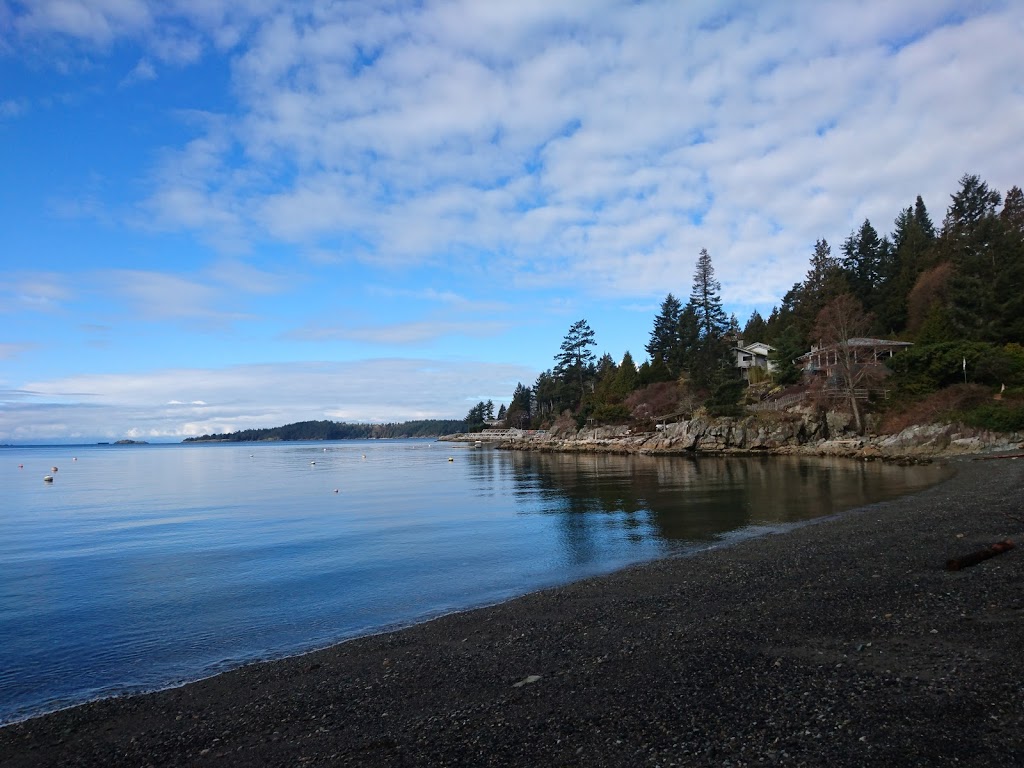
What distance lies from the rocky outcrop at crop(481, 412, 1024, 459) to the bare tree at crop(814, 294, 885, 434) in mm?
3072

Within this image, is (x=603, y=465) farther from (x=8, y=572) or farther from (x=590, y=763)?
(x=590, y=763)

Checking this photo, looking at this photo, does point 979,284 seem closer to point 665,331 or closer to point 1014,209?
point 1014,209

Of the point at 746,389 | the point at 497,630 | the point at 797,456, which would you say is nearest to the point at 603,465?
the point at 797,456

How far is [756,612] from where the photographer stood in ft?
32.5

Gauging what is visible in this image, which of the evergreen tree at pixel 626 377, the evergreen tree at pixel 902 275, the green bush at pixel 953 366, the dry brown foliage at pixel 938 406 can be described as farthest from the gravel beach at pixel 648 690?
the evergreen tree at pixel 626 377

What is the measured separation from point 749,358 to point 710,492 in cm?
5677

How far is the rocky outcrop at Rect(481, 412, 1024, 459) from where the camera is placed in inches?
1661

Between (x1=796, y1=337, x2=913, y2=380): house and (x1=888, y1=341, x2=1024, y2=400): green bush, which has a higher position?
(x1=796, y1=337, x2=913, y2=380): house

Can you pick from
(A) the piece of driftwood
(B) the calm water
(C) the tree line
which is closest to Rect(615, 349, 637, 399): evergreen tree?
(C) the tree line

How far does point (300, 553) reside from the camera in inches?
810

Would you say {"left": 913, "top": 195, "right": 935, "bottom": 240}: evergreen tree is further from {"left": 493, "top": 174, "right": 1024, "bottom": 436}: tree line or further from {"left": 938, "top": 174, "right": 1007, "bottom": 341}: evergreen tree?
{"left": 938, "top": 174, "right": 1007, "bottom": 341}: evergreen tree

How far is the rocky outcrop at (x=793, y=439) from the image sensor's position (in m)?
42.2

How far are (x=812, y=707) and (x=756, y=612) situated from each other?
3.96 m

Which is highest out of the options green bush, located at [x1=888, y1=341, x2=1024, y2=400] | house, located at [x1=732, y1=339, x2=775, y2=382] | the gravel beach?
house, located at [x1=732, y1=339, x2=775, y2=382]
